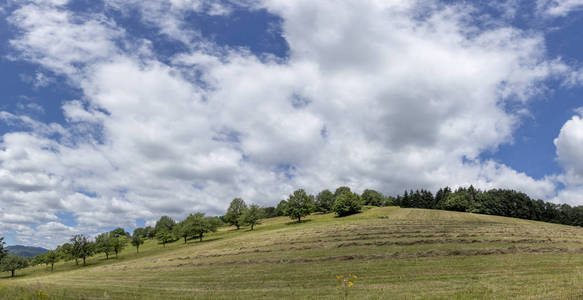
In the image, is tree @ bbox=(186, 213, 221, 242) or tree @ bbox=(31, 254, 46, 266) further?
tree @ bbox=(186, 213, 221, 242)

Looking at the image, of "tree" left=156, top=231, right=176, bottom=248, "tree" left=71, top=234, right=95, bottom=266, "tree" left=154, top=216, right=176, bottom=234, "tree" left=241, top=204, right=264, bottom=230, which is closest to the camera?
"tree" left=71, top=234, right=95, bottom=266

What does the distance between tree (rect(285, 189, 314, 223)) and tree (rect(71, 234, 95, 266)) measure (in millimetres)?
61686

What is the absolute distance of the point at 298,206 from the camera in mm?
107938

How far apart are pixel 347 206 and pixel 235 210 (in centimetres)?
4858

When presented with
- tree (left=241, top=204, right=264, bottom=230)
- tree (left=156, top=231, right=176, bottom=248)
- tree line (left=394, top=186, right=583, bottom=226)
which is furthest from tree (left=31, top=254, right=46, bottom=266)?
tree line (left=394, top=186, right=583, bottom=226)

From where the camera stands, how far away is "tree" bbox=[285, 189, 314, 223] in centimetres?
10588

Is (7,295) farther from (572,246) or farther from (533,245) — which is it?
(572,246)

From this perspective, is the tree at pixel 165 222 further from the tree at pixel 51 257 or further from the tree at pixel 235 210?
the tree at pixel 51 257

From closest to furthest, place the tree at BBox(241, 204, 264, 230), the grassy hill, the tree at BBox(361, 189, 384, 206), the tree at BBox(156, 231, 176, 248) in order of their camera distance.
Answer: the grassy hill
the tree at BBox(156, 231, 176, 248)
the tree at BBox(241, 204, 264, 230)
the tree at BBox(361, 189, 384, 206)

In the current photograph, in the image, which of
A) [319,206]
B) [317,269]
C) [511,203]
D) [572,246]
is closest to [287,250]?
[317,269]

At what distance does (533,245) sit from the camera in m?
34.5

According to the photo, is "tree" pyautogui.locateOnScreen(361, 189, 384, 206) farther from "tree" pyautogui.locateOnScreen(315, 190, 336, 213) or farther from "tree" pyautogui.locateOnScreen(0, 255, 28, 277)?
"tree" pyautogui.locateOnScreen(0, 255, 28, 277)

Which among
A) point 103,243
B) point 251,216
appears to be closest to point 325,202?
point 251,216

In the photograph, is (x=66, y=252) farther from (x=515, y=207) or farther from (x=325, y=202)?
(x=515, y=207)
